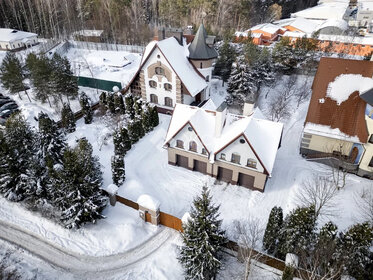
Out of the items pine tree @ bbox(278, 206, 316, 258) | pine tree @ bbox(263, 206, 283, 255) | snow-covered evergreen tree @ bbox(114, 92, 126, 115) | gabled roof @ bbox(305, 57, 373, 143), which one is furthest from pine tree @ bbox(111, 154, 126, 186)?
gabled roof @ bbox(305, 57, 373, 143)

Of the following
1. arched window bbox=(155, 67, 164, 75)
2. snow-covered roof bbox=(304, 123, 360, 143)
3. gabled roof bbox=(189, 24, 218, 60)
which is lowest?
snow-covered roof bbox=(304, 123, 360, 143)

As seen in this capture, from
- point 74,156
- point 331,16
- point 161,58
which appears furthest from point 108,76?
point 331,16

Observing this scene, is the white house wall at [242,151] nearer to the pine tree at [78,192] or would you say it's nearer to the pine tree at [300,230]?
the pine tree at [300,230]

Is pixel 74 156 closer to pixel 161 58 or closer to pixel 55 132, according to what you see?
pixel 55 132

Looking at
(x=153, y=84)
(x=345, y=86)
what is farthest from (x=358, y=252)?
(x=153, y=84)

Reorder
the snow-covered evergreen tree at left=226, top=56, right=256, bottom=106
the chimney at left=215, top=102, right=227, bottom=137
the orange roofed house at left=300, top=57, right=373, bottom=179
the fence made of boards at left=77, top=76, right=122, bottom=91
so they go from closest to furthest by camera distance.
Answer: the chimney at left=215, top=102, right=227, bottom=137
the orange roofed house at left=300, top=57, right=373, bottom=179
the snow-covered evergreen tree at left=226, top=56, right=256, bottom=106
the fence made of boards at left=77, top=76, right=122, bottom=91

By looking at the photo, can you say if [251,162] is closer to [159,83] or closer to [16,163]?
[159,83]

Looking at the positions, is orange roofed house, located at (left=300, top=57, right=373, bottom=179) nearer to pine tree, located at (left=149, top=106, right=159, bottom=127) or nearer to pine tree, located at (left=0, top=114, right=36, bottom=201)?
pine tree, located at (left=149, top=106, right=159, bottom=127)
